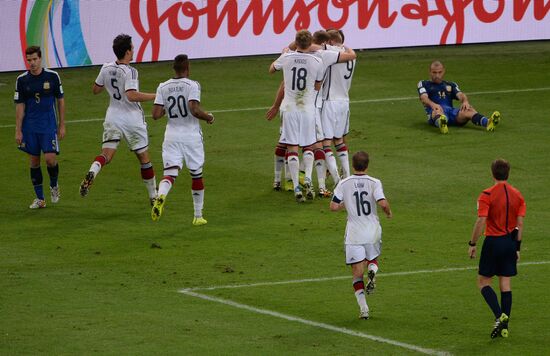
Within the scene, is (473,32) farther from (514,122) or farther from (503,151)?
(503,151)

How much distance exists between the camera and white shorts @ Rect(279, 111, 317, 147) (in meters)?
18.0

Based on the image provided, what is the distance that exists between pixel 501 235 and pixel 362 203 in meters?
1.45

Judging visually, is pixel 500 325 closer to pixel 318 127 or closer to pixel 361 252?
pixel 361 252

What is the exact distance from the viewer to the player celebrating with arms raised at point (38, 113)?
17.5 metres

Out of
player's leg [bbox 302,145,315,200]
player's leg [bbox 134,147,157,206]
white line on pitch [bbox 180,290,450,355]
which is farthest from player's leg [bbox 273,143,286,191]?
white line on pitch [bbox 180,290,450,355]

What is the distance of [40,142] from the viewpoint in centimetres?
1773

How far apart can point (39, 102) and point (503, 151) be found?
848 cm

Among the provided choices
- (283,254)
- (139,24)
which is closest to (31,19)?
(139,24)

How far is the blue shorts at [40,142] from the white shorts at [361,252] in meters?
6.68

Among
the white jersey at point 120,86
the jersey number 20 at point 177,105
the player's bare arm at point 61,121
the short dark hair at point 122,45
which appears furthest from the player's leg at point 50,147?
the jersey number 20 at point 177,105

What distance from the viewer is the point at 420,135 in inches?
916

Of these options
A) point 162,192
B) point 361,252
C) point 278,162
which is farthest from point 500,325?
point 278,162

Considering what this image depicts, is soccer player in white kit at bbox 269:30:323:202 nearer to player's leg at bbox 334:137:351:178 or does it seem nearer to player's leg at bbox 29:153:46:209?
player's leg at bbox 334:137:351:178

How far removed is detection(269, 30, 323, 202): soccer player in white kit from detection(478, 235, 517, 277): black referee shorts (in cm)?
660
